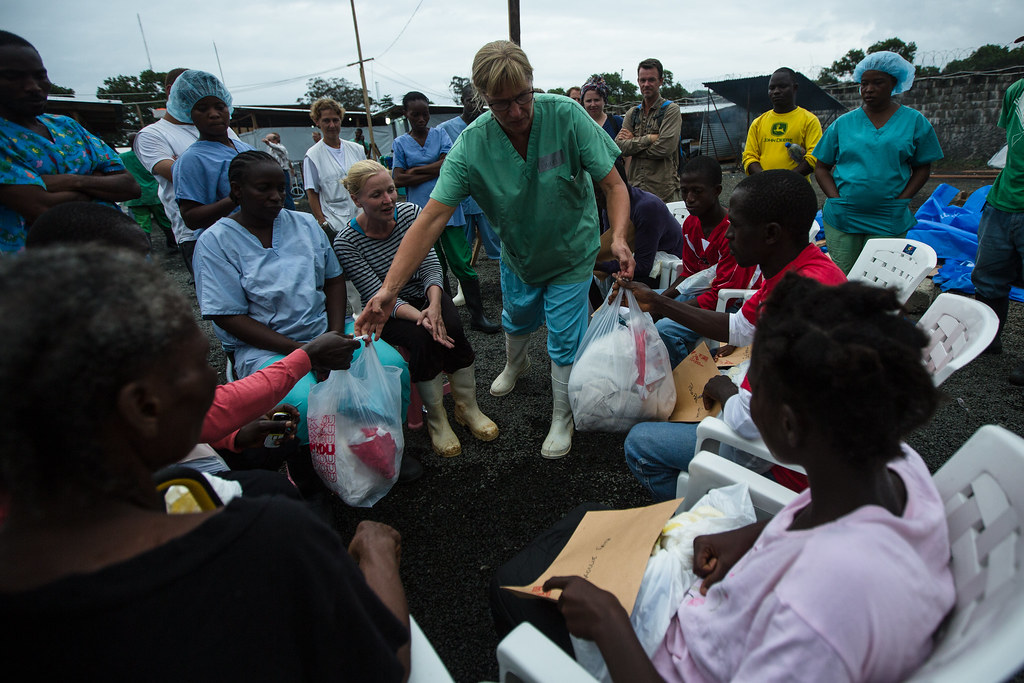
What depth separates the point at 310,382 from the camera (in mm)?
2451

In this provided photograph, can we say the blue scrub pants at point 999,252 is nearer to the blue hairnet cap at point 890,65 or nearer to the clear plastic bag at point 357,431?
the blue hairnet cap at point 890,65

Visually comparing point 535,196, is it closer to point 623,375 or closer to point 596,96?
point 623,375

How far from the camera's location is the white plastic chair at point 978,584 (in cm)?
67

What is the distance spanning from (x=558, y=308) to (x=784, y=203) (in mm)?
1220

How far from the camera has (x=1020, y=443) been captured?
3.12 ft

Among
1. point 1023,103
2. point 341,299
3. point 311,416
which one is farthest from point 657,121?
point 311,416

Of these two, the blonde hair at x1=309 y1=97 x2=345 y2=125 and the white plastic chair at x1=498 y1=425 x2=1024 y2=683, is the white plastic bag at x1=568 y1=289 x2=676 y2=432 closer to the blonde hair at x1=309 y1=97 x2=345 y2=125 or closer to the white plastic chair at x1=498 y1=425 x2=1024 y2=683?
the white plastic chair at x1=498 y1=425 x2=1024 y2=683

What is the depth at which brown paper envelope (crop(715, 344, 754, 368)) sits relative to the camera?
238cm

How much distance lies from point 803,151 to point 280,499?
5102 millimetres

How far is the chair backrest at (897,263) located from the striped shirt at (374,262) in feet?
7.47

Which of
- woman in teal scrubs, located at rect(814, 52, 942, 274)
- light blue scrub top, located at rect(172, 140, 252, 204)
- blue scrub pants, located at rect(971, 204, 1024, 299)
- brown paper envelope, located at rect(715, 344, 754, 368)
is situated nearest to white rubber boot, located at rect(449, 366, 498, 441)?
brown paper envelope, located at rect(715, 344, 754, 368)

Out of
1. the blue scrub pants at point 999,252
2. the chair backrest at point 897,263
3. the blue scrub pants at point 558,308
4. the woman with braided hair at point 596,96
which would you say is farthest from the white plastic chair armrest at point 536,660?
the woman with braided hair at point 596,96

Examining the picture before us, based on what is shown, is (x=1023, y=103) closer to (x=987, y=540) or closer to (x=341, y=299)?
(x=987, y=540)

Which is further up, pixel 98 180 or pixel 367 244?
pixel 98 180
